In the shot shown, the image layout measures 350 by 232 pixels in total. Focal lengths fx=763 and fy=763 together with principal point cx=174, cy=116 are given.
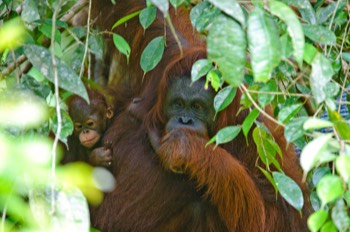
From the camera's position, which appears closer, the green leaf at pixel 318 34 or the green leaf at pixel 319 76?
the green leaf at pixel 319 76

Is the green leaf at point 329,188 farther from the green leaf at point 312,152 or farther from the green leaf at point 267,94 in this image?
the green leaf at point 267,94

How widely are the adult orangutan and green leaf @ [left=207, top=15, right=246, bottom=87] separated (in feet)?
4.11

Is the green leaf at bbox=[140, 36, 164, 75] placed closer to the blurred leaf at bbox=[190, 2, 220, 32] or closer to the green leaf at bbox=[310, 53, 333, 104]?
the blurred leaf at bbox=[190, 2, 220, 32]

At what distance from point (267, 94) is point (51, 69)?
78cm

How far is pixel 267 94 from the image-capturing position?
2.74 m

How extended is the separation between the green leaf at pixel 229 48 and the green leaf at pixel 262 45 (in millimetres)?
64

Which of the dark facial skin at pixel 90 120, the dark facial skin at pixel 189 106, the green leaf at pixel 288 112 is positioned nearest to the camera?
the green leaf at pixel 288 112

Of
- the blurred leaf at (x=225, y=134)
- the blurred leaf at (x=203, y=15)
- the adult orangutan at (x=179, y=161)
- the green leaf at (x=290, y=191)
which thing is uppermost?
the blurred leaf at (x=203, y=15)

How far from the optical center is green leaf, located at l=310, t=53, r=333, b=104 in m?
2.31

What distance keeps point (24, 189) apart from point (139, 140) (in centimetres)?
183

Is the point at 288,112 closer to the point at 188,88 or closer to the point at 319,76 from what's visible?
the point at 319,76

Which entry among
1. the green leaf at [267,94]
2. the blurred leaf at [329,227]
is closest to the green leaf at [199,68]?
the green leaf at [267,94]

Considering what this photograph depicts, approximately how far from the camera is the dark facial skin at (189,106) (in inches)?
141

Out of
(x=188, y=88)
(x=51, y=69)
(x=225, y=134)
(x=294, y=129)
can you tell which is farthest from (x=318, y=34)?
(x=188, y=88)
